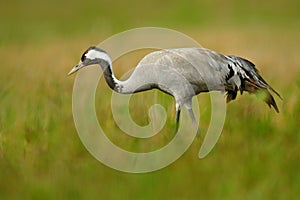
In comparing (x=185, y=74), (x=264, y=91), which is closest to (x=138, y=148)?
(x=185, y=74)

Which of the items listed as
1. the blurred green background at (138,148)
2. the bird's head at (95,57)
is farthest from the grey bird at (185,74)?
the blurred green background at (138,148)

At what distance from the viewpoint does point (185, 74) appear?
24.1ft

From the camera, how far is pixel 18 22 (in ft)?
86.2

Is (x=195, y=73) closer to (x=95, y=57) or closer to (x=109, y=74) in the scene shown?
(x=109, y=74)

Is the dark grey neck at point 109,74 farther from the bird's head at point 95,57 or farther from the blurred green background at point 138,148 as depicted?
the blurred green background at point 138,148

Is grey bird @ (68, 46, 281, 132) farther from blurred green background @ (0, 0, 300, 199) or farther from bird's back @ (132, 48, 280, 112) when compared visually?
blurred green background @ (0, 0, 300, 199)

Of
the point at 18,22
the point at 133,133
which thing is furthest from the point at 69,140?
the point at 18,22

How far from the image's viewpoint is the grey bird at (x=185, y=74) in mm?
7281

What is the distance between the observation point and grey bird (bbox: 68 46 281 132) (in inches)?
287

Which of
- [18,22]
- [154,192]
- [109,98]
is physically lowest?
[154,192]

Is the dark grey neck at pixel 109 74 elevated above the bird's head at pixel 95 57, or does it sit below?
below

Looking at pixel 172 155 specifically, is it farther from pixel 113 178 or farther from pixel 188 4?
pixel 188 4

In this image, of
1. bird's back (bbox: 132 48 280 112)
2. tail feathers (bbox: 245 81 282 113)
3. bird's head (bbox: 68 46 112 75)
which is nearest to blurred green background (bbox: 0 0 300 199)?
tail feathers (bbox: 245 81 282 113)

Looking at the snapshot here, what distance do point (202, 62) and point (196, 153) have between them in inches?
67.7
